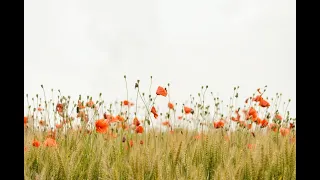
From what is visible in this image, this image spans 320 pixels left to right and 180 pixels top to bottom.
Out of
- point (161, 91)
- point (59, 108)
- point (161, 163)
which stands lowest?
point (161, 163)

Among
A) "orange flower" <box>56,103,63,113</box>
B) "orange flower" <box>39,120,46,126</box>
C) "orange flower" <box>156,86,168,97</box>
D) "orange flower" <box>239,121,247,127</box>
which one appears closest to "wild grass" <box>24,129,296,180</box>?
"orange flower" <box>156,86,168,97</box>

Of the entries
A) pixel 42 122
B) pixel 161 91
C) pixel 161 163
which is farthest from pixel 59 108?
pixel 161 163

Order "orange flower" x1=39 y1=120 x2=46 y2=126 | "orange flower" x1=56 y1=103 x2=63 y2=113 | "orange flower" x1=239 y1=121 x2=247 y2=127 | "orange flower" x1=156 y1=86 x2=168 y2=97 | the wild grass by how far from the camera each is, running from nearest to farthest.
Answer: the wild grass, "orange flower" x1=156 y1=86 x2=168 y2=97, "orange flower" x1=56 y1=103 x2=63 y2=113, "orange flower" x1=39 y1=120 x2=46 y2=126, "orange flower" x1=239 y1=121 x2=247 y2=127

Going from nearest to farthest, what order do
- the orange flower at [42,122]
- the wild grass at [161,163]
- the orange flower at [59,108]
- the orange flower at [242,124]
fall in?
the wild grass at [161,163], the orange flower at [59,108], the orange flower at [42,122], the orange flower at [242,124]

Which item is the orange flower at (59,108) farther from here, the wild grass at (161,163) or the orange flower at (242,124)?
the orange flower at (242,124)

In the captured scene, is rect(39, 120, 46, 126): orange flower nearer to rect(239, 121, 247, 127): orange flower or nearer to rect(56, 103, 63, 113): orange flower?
rect(56, 103, 63, 113): orange flower

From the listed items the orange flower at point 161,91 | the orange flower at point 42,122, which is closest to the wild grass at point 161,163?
the orange flower at point 161,91

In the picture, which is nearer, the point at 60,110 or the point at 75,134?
the point at 75,134

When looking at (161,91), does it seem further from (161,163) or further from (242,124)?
(242,124)
